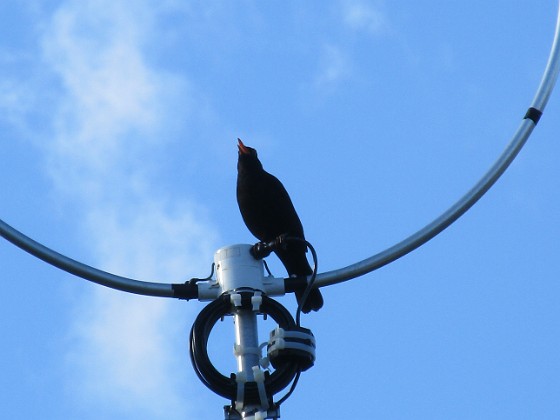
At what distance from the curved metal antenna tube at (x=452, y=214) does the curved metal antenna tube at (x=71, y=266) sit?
0.57 meters

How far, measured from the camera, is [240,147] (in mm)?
7434

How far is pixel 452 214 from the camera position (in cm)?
380

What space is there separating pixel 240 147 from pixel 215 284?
154 inches

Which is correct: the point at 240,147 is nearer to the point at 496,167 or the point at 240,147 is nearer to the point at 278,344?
the point at 496,167

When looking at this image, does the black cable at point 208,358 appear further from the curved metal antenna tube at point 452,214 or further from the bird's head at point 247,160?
the bird's head at point 247,160

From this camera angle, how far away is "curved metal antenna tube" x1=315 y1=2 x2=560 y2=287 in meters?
3.69

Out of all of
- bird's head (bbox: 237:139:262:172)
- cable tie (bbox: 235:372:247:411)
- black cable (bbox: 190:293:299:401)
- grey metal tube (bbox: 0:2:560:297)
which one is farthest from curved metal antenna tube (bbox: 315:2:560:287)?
bird's head (bbox: 237:139:262:172)

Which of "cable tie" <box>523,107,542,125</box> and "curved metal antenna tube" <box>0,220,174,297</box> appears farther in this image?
"cable tie" <box>523,107,542,125</box>

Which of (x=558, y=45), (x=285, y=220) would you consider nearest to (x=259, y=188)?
(x=285, y=220)

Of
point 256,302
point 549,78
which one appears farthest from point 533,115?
point 256,302

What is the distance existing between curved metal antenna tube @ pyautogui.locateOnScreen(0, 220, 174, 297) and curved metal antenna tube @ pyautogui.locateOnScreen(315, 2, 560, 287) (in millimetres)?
566

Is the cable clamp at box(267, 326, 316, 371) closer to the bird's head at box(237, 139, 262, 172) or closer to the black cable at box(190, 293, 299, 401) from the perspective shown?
the black cable at box(190, 293, 299, 401)

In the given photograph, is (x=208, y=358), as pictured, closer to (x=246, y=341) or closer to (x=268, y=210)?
(x=246, y=341)

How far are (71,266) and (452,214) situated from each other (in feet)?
3.92
